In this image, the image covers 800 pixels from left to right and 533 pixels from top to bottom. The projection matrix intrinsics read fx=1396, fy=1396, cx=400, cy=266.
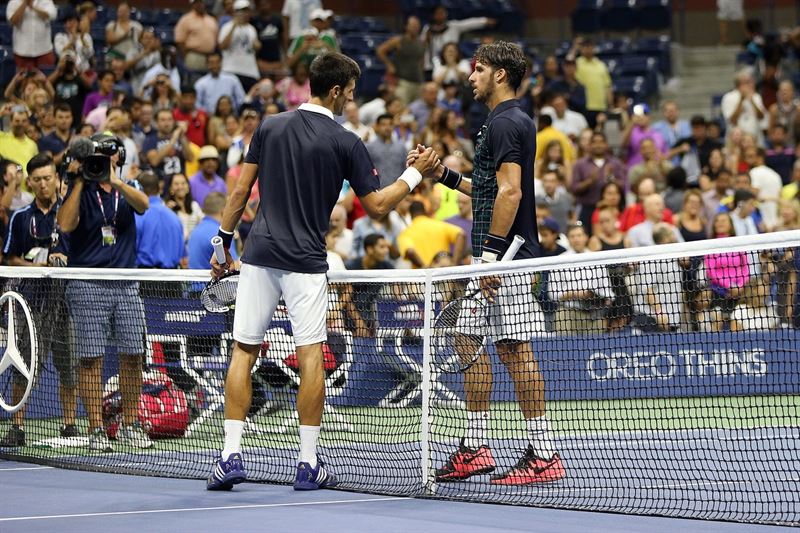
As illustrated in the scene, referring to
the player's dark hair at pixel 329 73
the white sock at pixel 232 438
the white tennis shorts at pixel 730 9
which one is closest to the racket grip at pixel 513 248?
the player's dark hair at pixel 329 73

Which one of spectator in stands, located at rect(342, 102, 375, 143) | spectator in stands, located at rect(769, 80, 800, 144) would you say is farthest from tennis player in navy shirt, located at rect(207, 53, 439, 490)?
spectator in stands, located at rect(769, 80, 800, 144)

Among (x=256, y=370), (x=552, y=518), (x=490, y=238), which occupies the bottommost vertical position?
(x=552, y=518)

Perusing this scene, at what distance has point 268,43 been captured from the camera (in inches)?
810

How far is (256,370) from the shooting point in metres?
9.43

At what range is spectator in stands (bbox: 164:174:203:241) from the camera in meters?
13.7

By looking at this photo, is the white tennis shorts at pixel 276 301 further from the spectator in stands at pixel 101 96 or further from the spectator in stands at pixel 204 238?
the spectator in stands at pixel 101 96

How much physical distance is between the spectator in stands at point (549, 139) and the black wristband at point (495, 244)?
9.79 meters

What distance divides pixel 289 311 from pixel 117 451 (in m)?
2.22

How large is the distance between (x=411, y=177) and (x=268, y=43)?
1335cm

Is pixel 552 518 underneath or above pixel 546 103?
underneath

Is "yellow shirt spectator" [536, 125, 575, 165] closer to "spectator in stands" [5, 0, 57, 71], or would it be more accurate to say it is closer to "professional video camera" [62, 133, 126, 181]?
"spectator in stands" [5, 0, 57, 71]

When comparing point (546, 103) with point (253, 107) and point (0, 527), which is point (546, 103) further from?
point (0, 527)

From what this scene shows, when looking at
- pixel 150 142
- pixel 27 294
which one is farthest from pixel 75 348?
pixel 150 142

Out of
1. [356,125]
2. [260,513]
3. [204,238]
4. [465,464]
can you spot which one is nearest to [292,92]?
[356,125]
